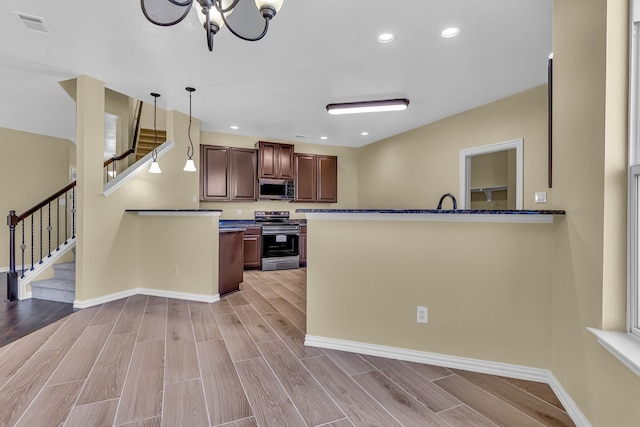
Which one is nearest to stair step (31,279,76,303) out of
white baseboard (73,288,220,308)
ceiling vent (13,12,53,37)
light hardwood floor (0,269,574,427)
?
white baseboard (73,288,220,308)

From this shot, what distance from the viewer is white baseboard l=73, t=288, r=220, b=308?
3338 millimetres

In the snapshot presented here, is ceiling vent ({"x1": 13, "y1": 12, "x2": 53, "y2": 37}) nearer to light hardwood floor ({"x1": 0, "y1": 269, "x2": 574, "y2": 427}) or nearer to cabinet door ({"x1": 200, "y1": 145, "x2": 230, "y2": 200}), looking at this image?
light hardwood floor ({"x1": 0, "y1": 269, "x2": 574, "y2": 427})

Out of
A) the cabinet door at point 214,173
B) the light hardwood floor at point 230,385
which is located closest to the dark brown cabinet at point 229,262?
the light hardwood floor at point 230,385

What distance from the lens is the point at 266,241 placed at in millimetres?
5578

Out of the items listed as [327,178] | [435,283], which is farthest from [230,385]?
[327,178]

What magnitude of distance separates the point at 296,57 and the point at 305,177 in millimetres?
3563

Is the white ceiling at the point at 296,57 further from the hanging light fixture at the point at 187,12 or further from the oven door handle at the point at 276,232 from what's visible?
the oven door handle at the point at 276,232

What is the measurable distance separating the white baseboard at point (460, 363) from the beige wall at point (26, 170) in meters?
6.31

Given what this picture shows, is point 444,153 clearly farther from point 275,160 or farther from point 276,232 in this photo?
point 276,232

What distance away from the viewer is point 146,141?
220 inches

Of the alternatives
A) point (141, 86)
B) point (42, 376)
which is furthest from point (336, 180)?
point (42, 376)

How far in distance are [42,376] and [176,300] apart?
5.66 ft

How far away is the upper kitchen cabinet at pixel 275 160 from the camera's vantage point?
5805 mm

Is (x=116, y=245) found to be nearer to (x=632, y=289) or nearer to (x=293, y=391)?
(x=293, y=391)
